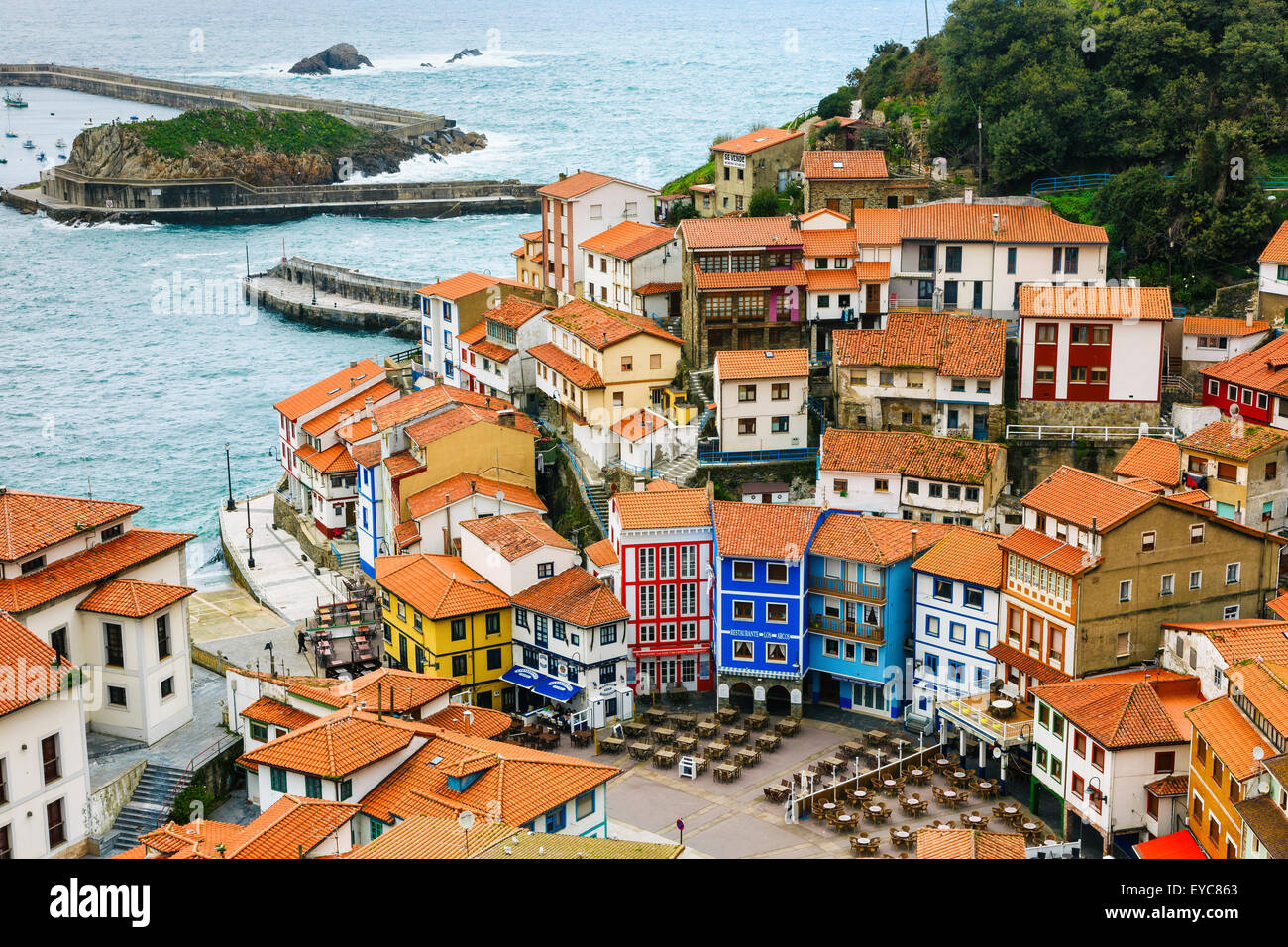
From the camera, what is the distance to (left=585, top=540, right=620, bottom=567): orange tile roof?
4831 centimetres

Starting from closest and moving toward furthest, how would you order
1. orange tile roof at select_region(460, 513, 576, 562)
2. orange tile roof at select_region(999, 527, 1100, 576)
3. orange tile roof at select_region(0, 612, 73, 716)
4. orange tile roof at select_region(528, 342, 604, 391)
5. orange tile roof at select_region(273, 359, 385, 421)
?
orange tile roof at select_region(0, 612, 73, 716) < orange tile roof at select_region(999, 527, 1100, 576) < orange tile roof at select_region(460, 513, 576, 562) < orange tile roof at select_region(528, 342, 604, 391) < orange tile roof at select_region(273, 359, 385, 421)

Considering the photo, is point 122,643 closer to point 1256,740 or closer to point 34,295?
point 1256,740

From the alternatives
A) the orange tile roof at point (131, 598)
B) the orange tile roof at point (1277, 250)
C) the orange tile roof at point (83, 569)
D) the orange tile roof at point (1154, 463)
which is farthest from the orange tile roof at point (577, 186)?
the orange tile roof at point (131, 598)

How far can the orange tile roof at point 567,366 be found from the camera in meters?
60.1

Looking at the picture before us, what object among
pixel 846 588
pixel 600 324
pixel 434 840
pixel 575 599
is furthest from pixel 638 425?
pixel 434 840

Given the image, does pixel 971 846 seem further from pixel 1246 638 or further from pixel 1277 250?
pixel 1277 250

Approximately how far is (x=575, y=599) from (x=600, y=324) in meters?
18.6

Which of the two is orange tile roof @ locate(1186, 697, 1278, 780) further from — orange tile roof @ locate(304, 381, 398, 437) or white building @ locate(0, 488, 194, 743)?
orange tile roof @ locate(304, 381, 398, 437)

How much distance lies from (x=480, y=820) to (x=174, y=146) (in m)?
125

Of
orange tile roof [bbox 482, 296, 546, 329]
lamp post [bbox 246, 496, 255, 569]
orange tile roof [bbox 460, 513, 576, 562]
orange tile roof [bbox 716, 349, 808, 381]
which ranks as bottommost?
lamp post [bbox 246, 496, 255, 569]

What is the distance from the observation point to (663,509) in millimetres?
48125

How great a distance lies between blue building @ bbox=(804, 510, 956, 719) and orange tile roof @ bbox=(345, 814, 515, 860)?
18438 millimetres

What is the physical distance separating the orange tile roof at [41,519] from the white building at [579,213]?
32.9m

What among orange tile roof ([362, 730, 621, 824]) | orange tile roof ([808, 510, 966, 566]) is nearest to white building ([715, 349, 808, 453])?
orange tile roof ([808, 510, 966, 566])
